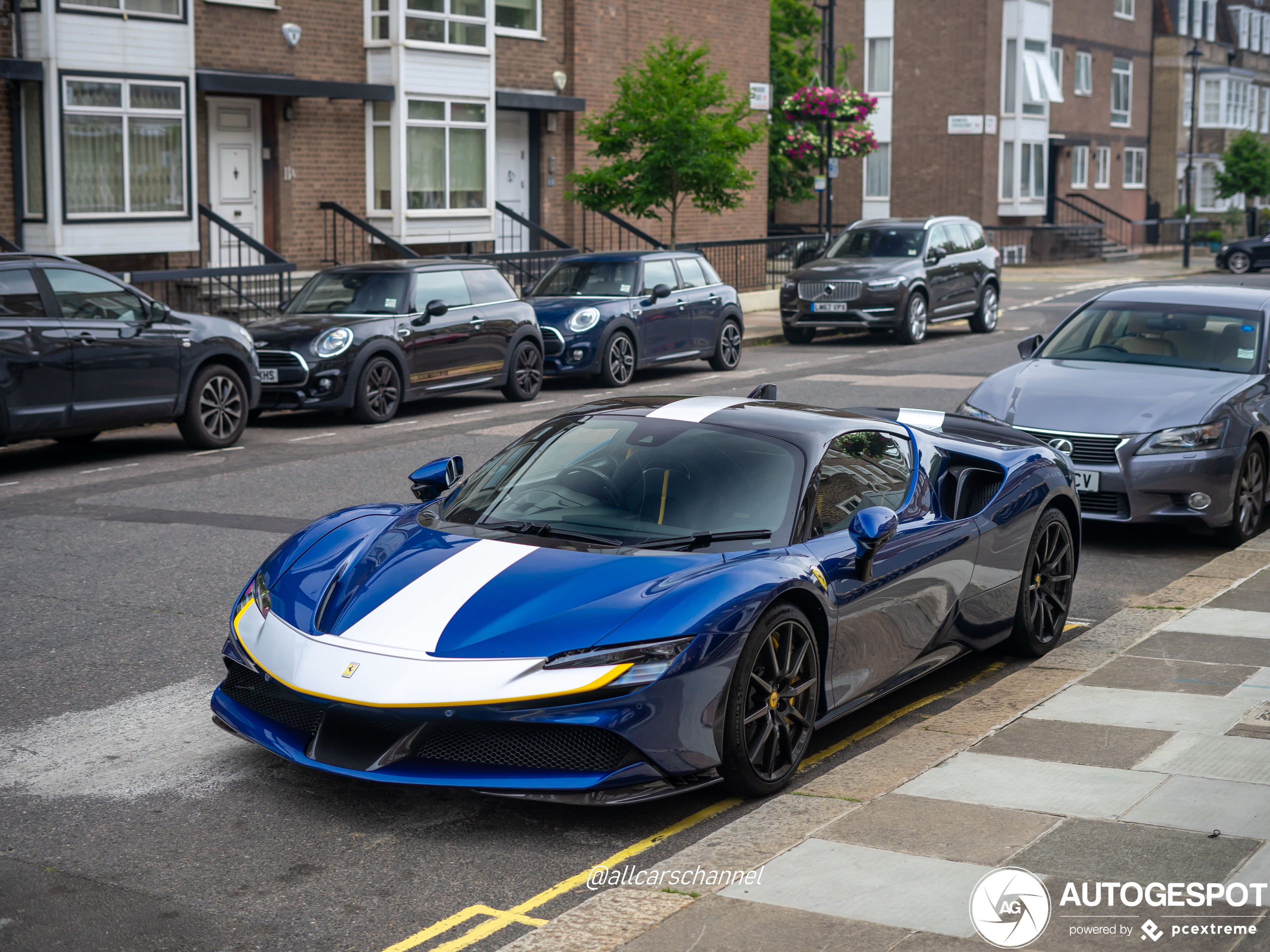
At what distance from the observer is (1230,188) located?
196ft

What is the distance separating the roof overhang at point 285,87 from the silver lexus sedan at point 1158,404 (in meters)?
16.6

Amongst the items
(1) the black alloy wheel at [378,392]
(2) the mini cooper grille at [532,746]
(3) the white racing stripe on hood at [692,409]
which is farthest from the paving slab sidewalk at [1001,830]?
(1) the black alloy wheel at [378,392]

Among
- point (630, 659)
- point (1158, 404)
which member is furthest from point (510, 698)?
point (1158, 404)

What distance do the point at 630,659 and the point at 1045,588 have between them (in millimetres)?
3169

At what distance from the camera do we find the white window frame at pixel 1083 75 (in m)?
58.0

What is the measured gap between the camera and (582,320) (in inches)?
739

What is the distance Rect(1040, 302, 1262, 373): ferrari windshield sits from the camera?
10.3 metres

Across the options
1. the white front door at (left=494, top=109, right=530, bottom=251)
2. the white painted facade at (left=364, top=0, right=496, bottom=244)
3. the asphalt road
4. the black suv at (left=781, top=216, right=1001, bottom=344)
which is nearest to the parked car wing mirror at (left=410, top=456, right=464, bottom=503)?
the asphalt road

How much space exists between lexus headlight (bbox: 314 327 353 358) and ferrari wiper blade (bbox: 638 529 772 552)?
418 inches

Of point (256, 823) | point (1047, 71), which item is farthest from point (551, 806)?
point (1047, 71)

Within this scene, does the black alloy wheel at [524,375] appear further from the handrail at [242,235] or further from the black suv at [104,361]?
the handrail at [242,235]

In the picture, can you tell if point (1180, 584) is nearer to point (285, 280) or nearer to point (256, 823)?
point (256, 823)

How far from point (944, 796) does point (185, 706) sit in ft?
10.3

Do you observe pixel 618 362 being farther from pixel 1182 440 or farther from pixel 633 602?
pixel 633 602
